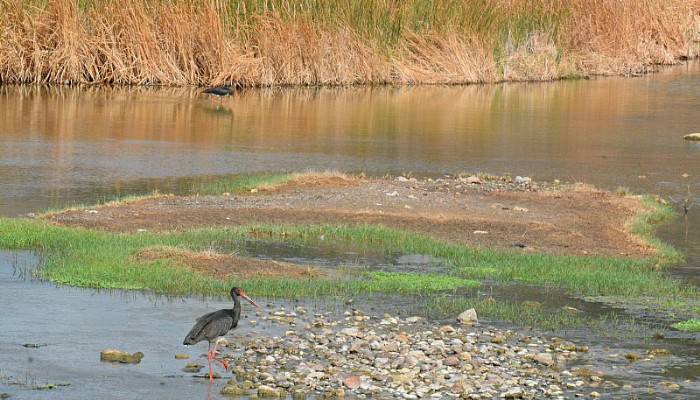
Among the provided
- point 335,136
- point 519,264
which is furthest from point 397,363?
point 335,136

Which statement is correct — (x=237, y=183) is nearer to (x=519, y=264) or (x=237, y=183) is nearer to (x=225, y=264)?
(x=225, y=264)

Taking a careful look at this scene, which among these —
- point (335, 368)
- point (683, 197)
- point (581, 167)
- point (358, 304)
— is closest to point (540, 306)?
point (358, 304)

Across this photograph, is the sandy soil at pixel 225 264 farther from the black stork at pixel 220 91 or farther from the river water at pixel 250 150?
the black stork at pixel 220 91

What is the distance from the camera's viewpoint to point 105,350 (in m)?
10.1

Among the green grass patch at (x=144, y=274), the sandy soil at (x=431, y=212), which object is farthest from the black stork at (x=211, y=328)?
the sandy soil at (x=431, y=212)

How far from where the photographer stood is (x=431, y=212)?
1692cm

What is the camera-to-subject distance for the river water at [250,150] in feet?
34.6

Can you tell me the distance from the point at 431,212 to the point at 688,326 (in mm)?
5652

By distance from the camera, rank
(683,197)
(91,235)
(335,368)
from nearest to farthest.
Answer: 1. (335,368)
2. (91,235)
3. (683,197)

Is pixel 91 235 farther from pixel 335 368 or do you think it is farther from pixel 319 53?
pixel 319 53

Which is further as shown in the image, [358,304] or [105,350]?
[358,304]

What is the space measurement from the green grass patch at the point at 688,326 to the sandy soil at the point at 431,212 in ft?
10.4

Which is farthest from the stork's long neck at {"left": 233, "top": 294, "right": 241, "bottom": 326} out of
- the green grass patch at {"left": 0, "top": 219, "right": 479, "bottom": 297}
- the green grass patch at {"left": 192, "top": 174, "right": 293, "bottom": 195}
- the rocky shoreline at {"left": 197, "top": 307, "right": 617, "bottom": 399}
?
the green grass patch at {"left": 192, "top": 174, "right": 293, "bottom": 195}

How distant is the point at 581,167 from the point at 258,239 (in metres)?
10.2
